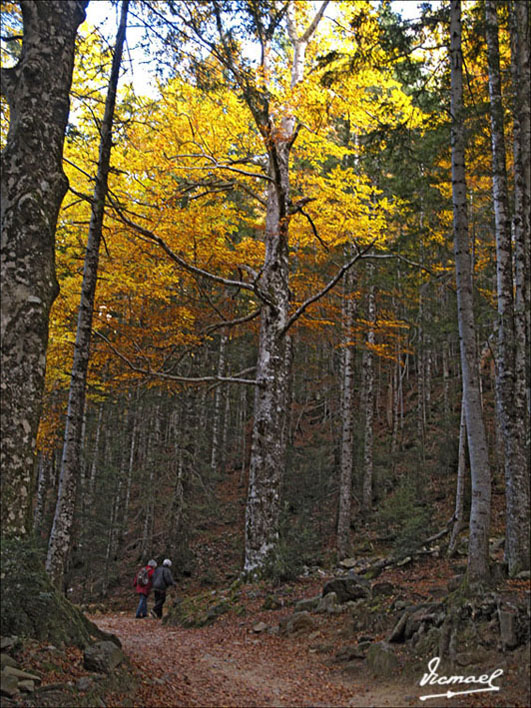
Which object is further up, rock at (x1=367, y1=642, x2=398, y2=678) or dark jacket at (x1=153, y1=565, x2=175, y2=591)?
rock at (x1=367, y1=642, x2=398, y2=678)

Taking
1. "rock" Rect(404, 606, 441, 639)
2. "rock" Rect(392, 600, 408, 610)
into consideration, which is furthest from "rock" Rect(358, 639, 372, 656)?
"rock" Rect(392, 600, 408, 610)

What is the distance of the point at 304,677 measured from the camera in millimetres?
6926

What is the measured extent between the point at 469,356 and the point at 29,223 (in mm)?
6004

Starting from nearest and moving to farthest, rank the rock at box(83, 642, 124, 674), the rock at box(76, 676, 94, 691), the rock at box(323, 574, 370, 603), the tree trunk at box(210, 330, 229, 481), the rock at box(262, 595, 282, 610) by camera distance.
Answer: the rock at box(76, 676, 94, 691), the rock at box(83, 642, 124, 674), the rock at box(323, 574, 370, 603), the rock at box(262, 595, 282, 610), the tree trunk at box(210, 330, 229, 481)

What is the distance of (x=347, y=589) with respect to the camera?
377 inches

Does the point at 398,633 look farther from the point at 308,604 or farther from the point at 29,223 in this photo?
the point at 29,223

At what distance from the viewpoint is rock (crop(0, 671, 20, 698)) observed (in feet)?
12.4

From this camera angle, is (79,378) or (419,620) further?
(79,378)

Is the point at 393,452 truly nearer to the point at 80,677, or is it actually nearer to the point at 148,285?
the point at 148,285

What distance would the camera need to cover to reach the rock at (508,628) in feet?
19.1

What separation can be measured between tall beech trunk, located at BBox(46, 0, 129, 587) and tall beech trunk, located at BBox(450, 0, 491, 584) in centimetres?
521

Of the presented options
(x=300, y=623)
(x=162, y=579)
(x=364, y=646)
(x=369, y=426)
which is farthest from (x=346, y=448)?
(x=364, y=646)

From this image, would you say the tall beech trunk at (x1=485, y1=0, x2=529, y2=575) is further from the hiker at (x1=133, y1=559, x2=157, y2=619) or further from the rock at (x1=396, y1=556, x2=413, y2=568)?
the hiker at (x1=133, y1=559, x2=157, y2=619)

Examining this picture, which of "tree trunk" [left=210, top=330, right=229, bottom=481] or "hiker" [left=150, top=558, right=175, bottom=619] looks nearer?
"hiker" [left=150, top=558, right=175, bottom=619]
